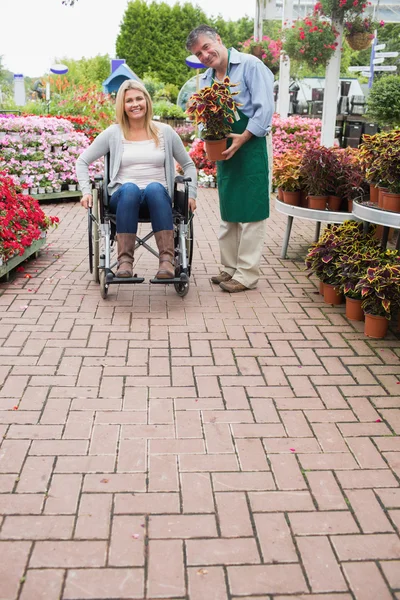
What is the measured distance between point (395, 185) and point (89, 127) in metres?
7.10

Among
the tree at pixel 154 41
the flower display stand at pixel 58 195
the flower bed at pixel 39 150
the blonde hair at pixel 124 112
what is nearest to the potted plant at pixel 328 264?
the blonde hair at pixel 124 112

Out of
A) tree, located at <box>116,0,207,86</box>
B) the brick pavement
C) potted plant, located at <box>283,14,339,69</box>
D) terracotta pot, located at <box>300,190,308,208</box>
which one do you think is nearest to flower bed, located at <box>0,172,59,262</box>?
the brick pavement

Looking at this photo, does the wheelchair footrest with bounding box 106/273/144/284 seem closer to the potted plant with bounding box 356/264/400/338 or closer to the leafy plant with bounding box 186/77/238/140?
the leafy plant with bounding box 186/77/238/140

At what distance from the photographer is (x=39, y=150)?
8.73 metres

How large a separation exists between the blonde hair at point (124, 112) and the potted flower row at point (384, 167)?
153cm

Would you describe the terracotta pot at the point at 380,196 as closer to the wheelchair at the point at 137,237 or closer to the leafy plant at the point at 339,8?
the wheelchair at the point at 137,237

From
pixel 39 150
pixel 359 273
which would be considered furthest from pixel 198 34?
pixel 39 150

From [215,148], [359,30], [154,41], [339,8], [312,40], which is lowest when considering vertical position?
[215,148]

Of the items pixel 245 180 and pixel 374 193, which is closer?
pixel 374 193

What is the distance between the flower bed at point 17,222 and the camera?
5070 millimetres

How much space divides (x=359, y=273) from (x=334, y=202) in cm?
124

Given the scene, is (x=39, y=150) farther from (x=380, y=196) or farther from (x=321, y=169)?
(x=380, y=196)

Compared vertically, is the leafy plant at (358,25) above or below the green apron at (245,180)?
above

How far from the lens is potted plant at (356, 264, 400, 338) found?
3.99m
